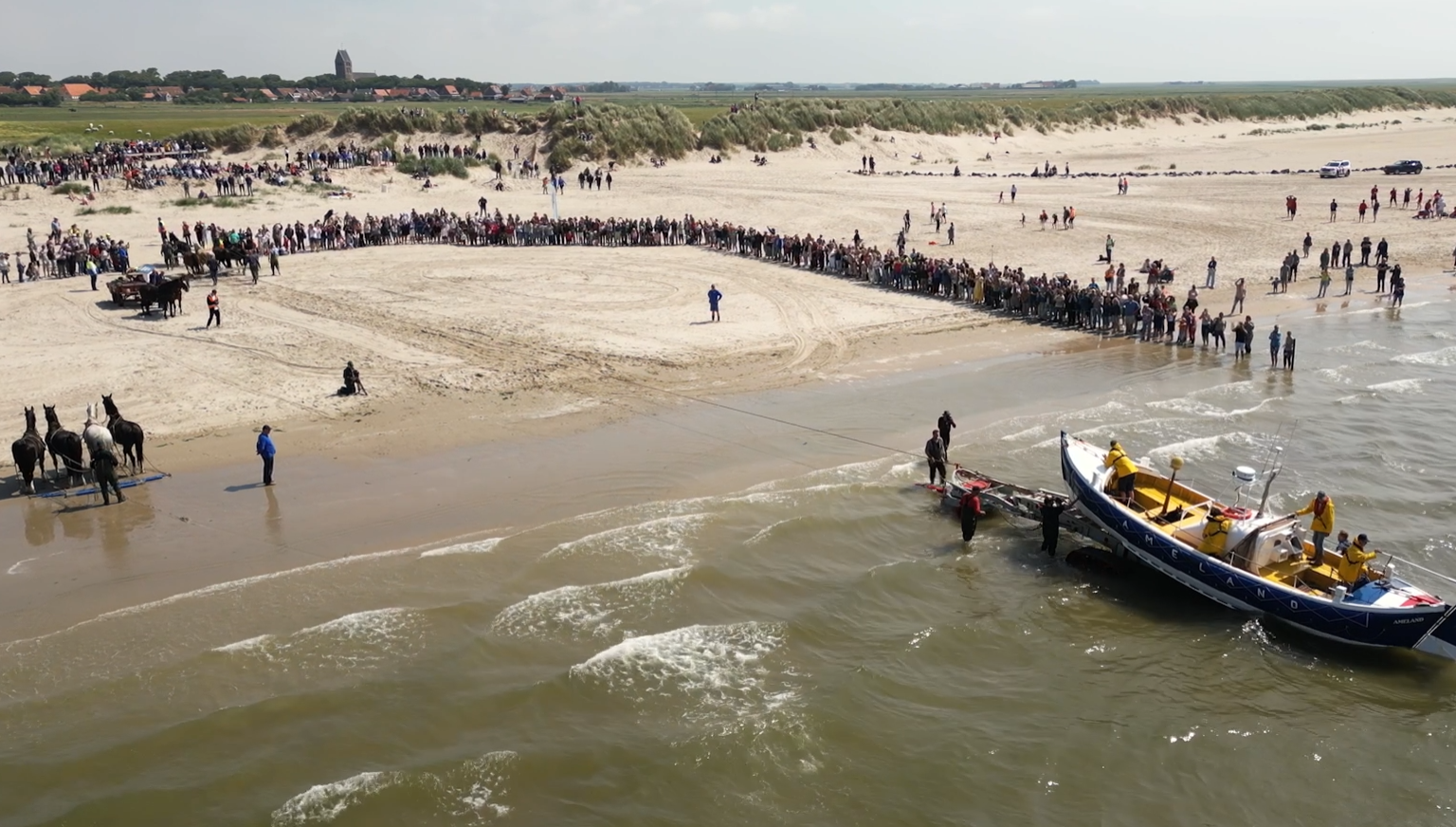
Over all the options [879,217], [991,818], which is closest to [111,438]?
[991,818]

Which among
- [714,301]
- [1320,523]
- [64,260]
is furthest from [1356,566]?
[64,260]

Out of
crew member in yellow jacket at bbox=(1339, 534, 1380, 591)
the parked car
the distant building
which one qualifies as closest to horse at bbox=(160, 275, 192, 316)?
crew member in yellow jacket at bbox=(1339, 534, 1380, 591)

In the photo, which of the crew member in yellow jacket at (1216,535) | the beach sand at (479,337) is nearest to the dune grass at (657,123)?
the beach sand at (479,337)

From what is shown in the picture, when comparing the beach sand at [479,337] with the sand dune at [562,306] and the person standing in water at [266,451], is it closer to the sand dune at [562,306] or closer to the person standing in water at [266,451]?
the sand dune at [562,306]

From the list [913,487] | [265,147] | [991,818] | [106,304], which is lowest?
[991,818]

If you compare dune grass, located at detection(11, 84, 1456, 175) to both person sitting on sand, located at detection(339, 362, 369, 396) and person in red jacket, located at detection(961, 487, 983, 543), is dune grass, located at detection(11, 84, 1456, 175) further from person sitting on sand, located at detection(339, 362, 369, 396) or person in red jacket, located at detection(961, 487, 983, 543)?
person in red jacket, located at detection(961, 487, 983, 543)

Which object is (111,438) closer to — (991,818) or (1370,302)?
(991,818)
